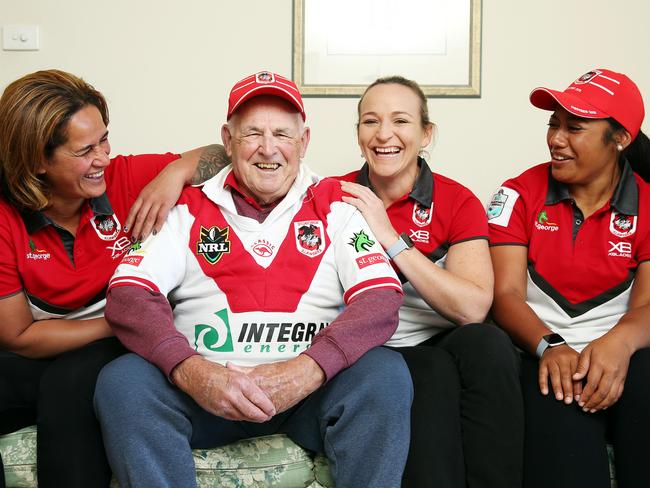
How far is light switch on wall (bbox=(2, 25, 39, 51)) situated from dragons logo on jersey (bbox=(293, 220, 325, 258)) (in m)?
1.59

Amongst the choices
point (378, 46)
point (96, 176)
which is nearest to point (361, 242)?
point (96, 176)

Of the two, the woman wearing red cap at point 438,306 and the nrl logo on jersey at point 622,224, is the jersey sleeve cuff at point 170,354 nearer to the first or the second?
the woman wearing red cap at point 438,306

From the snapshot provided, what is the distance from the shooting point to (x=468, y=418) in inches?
67.3

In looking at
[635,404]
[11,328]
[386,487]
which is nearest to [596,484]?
[635,404]

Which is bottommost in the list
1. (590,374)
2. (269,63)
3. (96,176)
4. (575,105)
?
(590,374)

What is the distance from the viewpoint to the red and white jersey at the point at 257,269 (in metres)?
1.74

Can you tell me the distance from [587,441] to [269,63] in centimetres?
177

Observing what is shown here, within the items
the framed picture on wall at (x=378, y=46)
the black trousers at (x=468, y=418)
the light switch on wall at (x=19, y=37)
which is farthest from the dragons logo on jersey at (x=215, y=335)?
the light switch on wall at (x=19, y=37)

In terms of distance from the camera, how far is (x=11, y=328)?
5.99ft

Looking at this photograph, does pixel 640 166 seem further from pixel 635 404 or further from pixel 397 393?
pixel 397 393

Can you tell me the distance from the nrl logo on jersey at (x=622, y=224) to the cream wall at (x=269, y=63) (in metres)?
0.73

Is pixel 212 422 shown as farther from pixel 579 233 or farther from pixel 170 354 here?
pixel 579 233

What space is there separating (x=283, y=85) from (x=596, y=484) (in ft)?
3.90

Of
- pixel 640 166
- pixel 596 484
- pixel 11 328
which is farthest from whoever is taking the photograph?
pixel 640 166
